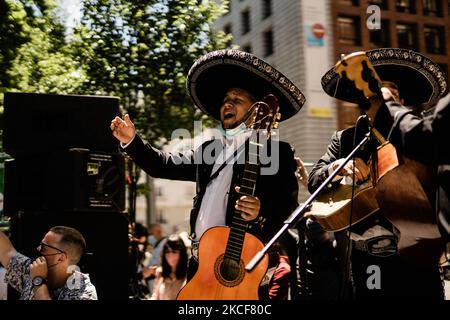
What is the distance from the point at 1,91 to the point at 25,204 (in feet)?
11.7

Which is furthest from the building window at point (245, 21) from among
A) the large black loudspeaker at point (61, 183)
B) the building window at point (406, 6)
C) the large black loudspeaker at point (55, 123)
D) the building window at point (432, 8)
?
the large black loudspeaker at point (61, 183)

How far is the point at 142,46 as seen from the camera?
8.36m

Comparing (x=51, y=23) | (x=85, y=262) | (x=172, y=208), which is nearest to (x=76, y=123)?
(x=85, y=262)

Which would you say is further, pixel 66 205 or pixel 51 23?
pixel 51 23

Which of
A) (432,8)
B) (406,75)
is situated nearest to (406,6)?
(432,8)

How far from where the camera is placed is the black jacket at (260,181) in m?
2.74

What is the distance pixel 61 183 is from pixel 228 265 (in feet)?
6.07

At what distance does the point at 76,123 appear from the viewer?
3963mm

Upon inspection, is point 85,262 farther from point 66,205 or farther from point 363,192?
point 363,192

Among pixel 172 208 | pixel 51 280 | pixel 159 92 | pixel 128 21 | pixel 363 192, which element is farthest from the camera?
pixel 172 208

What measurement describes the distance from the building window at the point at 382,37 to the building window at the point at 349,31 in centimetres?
119

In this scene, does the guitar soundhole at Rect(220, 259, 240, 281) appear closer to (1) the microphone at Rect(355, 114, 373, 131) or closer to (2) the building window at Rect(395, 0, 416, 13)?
(1) the microphone at Rect(355, 114, 373, 131)

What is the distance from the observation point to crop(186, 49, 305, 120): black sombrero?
296 centimetres

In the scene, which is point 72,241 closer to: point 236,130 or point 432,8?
point 236,130
